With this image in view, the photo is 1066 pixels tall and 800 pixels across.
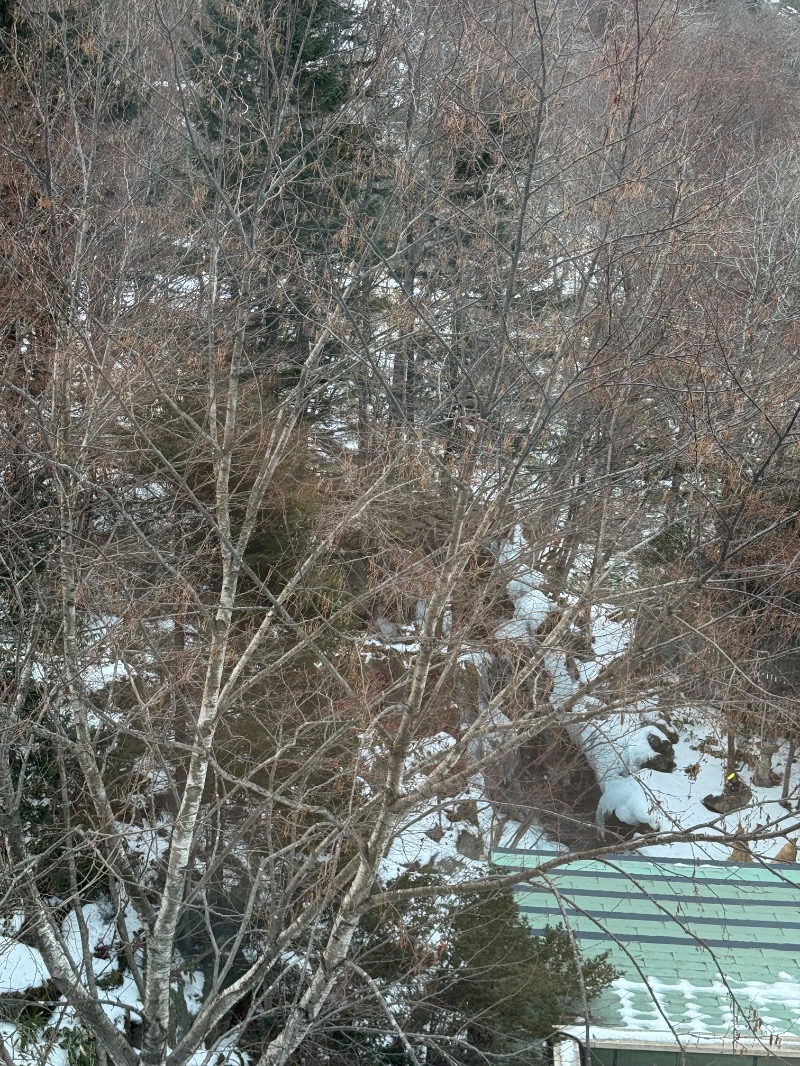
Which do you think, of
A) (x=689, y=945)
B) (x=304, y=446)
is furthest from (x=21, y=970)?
(x=689, y=945)

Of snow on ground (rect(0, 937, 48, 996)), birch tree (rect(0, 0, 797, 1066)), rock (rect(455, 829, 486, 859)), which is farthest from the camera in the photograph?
rock (rect(455, 829, 486, 859))

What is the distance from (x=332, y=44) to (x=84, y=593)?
20.2ft

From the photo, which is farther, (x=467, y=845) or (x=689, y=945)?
(x=467, y=845)

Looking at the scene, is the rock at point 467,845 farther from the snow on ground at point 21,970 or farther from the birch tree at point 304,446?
the snow on ground at point 21,970

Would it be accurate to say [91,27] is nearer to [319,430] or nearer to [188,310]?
[188,310]

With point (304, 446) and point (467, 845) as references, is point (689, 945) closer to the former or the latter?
point (467, 845)

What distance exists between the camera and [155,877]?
8.86 meters

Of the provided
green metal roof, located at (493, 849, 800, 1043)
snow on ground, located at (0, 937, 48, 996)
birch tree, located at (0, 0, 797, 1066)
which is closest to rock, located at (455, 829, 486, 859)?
birch tree, located at (0, 0, 797, 1066)

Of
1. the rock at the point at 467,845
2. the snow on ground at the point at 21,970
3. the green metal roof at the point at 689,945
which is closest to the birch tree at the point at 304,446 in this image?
the snow on ground at the point at 21,970

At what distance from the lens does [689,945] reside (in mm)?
8195

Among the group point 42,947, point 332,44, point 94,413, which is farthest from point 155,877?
point 332,44

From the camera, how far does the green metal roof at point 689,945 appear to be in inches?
282

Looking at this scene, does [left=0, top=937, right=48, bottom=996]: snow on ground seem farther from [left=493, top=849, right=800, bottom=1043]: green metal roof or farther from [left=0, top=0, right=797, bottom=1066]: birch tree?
[left=493, top=849, right=800, bottom=1043]: green metal roof

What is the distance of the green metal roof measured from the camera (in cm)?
716
